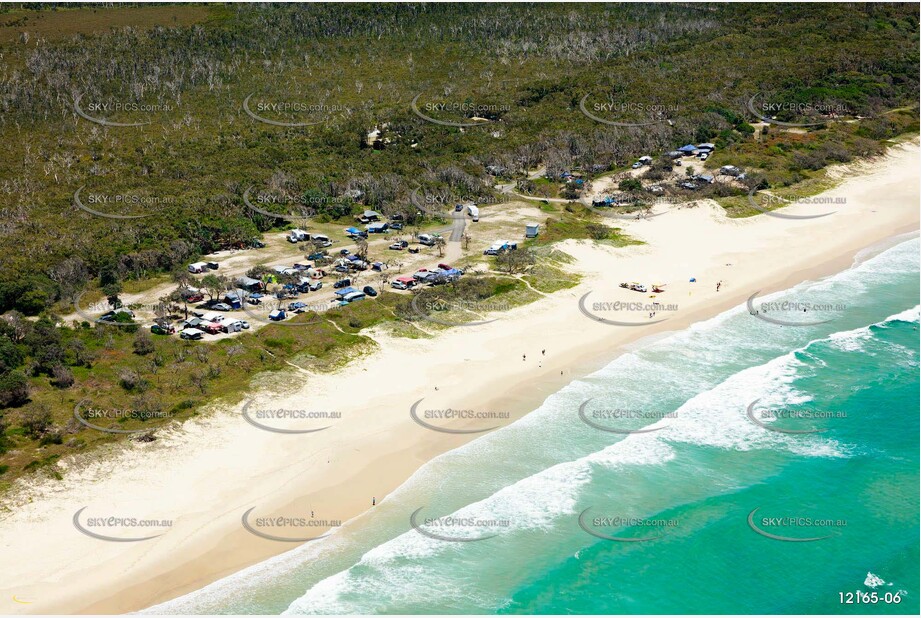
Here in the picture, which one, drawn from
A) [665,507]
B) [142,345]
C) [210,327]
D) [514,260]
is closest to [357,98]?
[514,260]

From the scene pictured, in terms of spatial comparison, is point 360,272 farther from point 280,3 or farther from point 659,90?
point 280,3

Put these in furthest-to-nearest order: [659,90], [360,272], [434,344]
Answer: [659,90], [360,272], [434,344]

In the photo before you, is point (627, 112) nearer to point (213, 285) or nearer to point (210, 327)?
point (213, 285)

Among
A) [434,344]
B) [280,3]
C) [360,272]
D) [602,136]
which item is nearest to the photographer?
[434,344]

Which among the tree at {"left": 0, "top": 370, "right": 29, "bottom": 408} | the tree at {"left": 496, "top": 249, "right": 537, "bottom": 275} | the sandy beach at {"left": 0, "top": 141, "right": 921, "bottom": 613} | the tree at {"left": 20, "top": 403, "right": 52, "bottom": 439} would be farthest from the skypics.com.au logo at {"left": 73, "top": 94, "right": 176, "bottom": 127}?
the tree at {"left": 20, "top": 403, "right": 52, "bottom": 439}

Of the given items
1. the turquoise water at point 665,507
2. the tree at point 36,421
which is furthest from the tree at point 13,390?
the turquoise water at point 665,507

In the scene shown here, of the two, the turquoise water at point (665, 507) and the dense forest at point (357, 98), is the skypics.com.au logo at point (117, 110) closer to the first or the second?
the dense forest at point (357, 98)

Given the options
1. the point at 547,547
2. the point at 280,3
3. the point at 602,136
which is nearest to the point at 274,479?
the point at 547,547
